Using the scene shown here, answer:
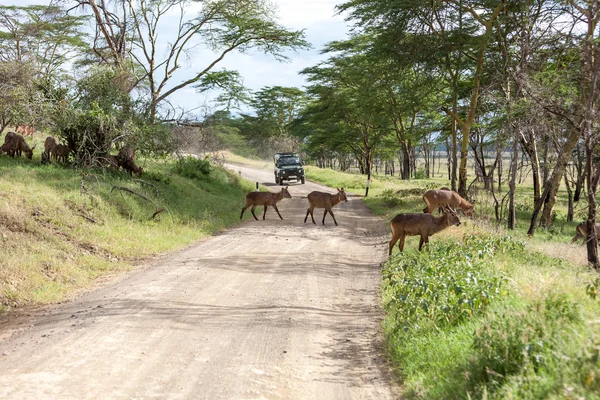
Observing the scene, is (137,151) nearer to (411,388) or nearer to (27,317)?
(27,317)

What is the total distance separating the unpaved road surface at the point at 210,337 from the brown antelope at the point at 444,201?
7.19 m

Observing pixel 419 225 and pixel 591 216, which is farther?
pixel 419 225

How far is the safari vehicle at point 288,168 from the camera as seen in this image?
114 feet

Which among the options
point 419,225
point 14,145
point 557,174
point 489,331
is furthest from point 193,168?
point 489,331

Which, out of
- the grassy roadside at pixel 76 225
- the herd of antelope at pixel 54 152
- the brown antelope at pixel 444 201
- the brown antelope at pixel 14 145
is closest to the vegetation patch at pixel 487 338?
the grassy roadside at pixel 76 225

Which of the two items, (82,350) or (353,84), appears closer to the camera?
(82,350)

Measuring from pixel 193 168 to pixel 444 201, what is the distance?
1117 centimetres

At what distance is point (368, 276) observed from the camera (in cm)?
975

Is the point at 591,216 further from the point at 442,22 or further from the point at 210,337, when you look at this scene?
the point at 442,22

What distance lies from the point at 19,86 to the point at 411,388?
13.5 metres

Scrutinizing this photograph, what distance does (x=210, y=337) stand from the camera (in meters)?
6.05

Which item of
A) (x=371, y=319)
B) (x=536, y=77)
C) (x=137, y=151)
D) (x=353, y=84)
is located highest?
(x=353, y=84)

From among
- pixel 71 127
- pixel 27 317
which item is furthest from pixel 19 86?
pixel 27 317

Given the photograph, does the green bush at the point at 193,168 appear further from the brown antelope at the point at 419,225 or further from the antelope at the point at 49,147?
the brown antelope at the point at 419,225
